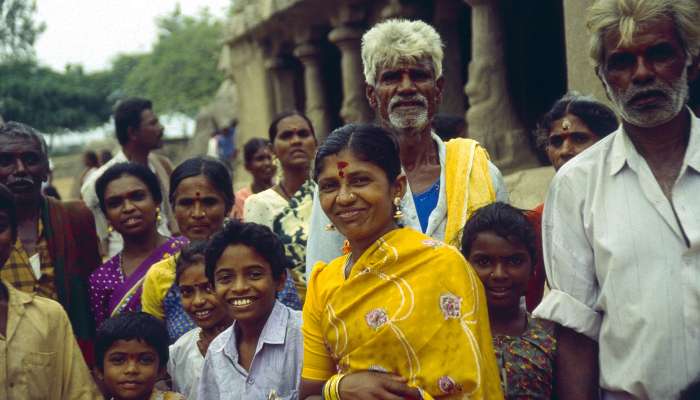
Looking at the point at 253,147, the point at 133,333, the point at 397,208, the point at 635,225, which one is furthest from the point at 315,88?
the point at 635,225

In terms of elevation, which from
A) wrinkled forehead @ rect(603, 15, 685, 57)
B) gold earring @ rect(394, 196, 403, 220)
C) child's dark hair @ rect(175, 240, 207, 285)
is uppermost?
wrinkled forehead @ rect(603, 15, 685, 57)

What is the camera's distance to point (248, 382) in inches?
130

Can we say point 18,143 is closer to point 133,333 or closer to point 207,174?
point 207,174

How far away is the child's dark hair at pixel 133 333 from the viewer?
3664 millimetres

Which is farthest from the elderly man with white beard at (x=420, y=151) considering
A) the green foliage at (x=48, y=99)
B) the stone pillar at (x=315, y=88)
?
the green foliage at (x=48, y=99)

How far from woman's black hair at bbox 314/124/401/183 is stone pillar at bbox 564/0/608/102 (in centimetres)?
331

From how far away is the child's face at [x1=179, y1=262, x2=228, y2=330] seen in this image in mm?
Result: 3799

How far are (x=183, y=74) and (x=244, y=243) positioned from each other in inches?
1475

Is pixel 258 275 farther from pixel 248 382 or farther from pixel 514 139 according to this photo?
pixel 514 139

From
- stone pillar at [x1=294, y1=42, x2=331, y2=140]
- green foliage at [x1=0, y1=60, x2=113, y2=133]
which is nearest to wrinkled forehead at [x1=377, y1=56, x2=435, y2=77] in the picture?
stone pillar at [x1=294, y1=42, x2=331, y2=140]

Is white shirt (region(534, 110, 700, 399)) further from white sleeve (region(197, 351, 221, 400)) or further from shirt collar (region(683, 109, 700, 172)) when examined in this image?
white sleeve (region(197, 351, 221, 400))

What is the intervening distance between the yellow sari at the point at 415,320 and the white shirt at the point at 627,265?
0.22 metres

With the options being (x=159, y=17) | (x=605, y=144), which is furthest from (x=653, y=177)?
(x=159, y=17)

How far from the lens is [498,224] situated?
10.2 ft
